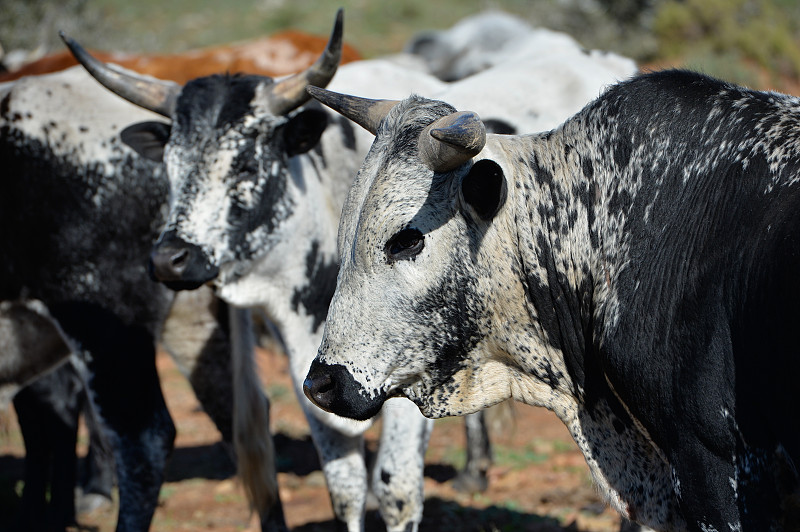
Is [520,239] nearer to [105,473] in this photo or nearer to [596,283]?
[596,283]

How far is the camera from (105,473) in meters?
5.83

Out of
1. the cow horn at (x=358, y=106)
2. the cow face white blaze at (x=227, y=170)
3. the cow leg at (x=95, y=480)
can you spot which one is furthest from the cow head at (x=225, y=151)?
the cow leg at (x=95, y=480)

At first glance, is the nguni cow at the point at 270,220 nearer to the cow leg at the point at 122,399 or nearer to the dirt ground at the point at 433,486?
the cow leg at the point at 122,399

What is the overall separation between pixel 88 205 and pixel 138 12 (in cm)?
2667

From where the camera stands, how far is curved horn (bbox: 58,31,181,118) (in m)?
4.42

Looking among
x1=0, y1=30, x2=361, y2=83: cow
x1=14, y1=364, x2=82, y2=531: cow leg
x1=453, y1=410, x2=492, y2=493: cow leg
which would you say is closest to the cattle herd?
x1=14, y1=364, x2=82, y2=531: cow leg

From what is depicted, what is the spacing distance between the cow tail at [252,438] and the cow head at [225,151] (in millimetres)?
592

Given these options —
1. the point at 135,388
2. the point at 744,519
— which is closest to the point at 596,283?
the point at 744,519

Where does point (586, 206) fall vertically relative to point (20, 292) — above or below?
below

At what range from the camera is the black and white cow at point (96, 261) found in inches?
168

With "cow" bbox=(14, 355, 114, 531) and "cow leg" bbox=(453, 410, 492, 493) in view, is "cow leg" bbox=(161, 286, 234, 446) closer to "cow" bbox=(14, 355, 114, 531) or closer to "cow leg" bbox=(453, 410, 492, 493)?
"cow" bbox=(14, 355, 114, 531)

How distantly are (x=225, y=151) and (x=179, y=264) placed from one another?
2.08ft

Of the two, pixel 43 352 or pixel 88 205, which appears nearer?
pixel 88 205

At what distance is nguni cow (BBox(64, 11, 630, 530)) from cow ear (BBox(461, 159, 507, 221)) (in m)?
1.80
